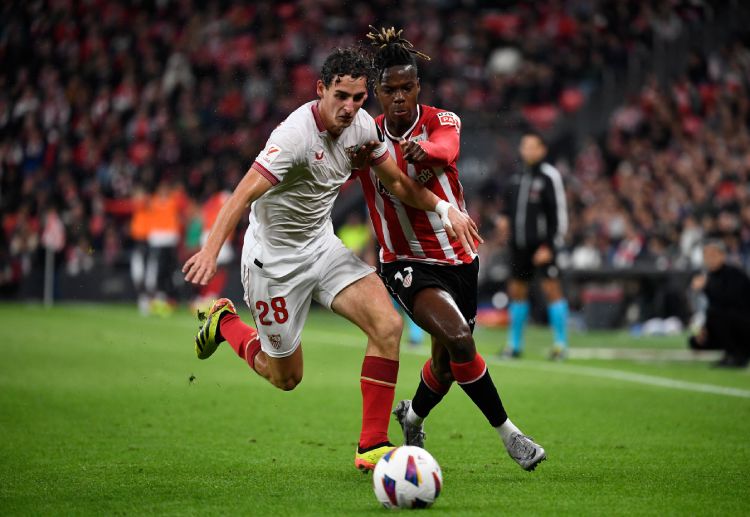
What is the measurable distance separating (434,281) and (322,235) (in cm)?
73

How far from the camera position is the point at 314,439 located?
278 inches

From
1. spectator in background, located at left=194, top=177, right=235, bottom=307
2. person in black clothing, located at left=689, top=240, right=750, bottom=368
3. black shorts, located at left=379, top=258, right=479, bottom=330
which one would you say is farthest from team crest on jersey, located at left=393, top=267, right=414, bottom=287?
spectator in background, located at left=194, top=177, right=235, bottom=307

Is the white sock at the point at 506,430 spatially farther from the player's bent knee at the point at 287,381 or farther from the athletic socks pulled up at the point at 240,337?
the athletic socks pulled up at the point at 240,337

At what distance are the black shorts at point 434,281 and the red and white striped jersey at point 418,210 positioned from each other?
0.05 m

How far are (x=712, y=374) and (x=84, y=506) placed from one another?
7.88 m

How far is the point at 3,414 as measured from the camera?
7.86 metres

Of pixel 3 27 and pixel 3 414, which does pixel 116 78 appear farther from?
pixel 3 414

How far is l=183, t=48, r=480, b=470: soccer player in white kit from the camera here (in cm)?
577

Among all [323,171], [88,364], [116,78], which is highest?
[116,78]

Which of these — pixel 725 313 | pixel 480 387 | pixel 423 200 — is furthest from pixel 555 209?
pixel 480 387

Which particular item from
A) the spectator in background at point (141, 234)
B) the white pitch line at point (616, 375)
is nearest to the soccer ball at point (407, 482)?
the white pitch line at point (616, 375)

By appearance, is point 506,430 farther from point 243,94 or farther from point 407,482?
point 243,94

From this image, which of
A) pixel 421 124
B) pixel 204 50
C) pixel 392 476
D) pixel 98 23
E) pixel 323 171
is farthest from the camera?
pixel 204 50

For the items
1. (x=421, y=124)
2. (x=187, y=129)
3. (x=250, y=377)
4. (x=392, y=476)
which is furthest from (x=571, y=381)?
(x=187, y=129)
